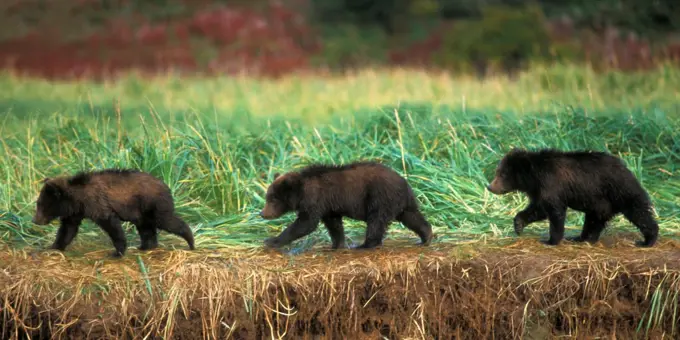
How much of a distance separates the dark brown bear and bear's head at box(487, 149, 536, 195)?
26.4 inches

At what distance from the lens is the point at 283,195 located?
7.25 metres

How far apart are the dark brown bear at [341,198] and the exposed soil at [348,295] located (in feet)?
0.72

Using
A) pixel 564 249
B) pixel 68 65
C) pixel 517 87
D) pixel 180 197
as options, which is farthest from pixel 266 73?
pixel 564 249

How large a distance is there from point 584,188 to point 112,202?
319 centimetres

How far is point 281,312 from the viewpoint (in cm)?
658

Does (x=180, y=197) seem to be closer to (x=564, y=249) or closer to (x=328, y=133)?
(x=328, y=133)

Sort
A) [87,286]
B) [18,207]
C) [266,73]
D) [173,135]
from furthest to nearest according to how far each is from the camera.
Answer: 1. [266,73]
2. [173,135]
3. [18,207]
4. [87,286]

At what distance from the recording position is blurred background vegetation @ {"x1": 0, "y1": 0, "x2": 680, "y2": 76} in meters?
22.8

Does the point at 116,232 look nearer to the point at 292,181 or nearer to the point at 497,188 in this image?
the point at 292,181

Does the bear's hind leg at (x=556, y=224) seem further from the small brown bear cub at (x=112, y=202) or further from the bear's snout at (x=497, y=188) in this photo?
the small brown bear cub at (x=112, y=202)

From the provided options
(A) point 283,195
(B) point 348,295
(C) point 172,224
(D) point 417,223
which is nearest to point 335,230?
(A) point 283,195

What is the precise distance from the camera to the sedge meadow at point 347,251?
257 inches

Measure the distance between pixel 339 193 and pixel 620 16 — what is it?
18008 millimetres

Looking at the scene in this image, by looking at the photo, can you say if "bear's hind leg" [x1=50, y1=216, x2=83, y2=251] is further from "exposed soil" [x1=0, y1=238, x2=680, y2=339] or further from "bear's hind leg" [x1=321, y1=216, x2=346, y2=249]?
"bear's hind leg" [x1=321, y1=216, x2=346, y2=249]
